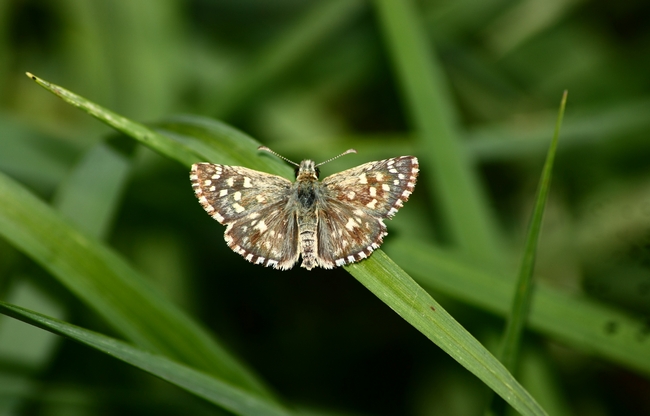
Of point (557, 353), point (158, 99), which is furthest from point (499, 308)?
point (158, 99)

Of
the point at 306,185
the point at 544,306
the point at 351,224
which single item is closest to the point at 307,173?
the point at 306,185

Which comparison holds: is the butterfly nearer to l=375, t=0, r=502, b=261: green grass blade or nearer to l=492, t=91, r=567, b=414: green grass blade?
l=492, t=91, r=567, b=414: green grass blade

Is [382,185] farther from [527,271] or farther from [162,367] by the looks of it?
[162,367]

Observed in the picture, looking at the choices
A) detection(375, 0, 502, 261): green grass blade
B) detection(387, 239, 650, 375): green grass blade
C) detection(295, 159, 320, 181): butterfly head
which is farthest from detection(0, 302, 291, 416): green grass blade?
detection(375, 0, 502, 261): green grass blade

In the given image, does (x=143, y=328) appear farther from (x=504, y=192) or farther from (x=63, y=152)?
(x=504, y=192)

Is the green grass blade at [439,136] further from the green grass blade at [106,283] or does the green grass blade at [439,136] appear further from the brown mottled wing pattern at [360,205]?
the green grass blade at [106,283]

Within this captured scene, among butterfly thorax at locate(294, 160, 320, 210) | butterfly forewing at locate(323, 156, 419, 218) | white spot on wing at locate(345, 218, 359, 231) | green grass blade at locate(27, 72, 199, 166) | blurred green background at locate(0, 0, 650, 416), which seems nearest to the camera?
green grass blade at locate(27, 72, 199, 166)

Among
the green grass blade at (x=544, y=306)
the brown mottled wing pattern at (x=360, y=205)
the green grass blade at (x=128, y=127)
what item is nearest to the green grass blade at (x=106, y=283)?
the green grass blade at (x=128, y=127)
